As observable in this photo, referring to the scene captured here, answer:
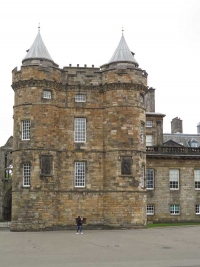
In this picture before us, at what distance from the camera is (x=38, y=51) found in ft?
128

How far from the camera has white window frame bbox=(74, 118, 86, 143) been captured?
127 feet

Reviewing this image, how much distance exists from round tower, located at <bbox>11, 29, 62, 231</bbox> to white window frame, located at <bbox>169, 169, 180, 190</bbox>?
14.9 m

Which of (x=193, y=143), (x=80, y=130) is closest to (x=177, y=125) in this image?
(x=193, y=143)

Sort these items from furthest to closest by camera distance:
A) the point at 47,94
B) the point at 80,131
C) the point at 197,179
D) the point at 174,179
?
the point at 197,179 → the point at 174,179 → the point at 80,131 → the point at 47,94

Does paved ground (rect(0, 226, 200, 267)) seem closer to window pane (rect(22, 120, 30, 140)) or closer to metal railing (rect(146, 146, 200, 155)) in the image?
window pane (rect(22, 120, 30, 140))

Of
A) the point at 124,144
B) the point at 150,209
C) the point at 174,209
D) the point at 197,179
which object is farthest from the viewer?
the point at 197,179

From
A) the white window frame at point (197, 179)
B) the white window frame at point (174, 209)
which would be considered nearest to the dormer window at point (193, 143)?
the white window frame at point (197, 179)

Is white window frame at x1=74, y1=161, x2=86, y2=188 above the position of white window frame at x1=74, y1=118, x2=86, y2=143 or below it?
below

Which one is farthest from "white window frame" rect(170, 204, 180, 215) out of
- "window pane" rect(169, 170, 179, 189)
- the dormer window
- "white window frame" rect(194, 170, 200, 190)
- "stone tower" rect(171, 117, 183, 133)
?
"stone tower" rect(171, 117, 183, 133)

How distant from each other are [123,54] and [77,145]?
28.9 feet

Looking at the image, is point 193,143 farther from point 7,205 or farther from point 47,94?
point 47,94

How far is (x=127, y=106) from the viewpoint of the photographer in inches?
Answer: 1508

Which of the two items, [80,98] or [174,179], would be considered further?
[174,179]

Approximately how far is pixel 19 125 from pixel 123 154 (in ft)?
28.5
